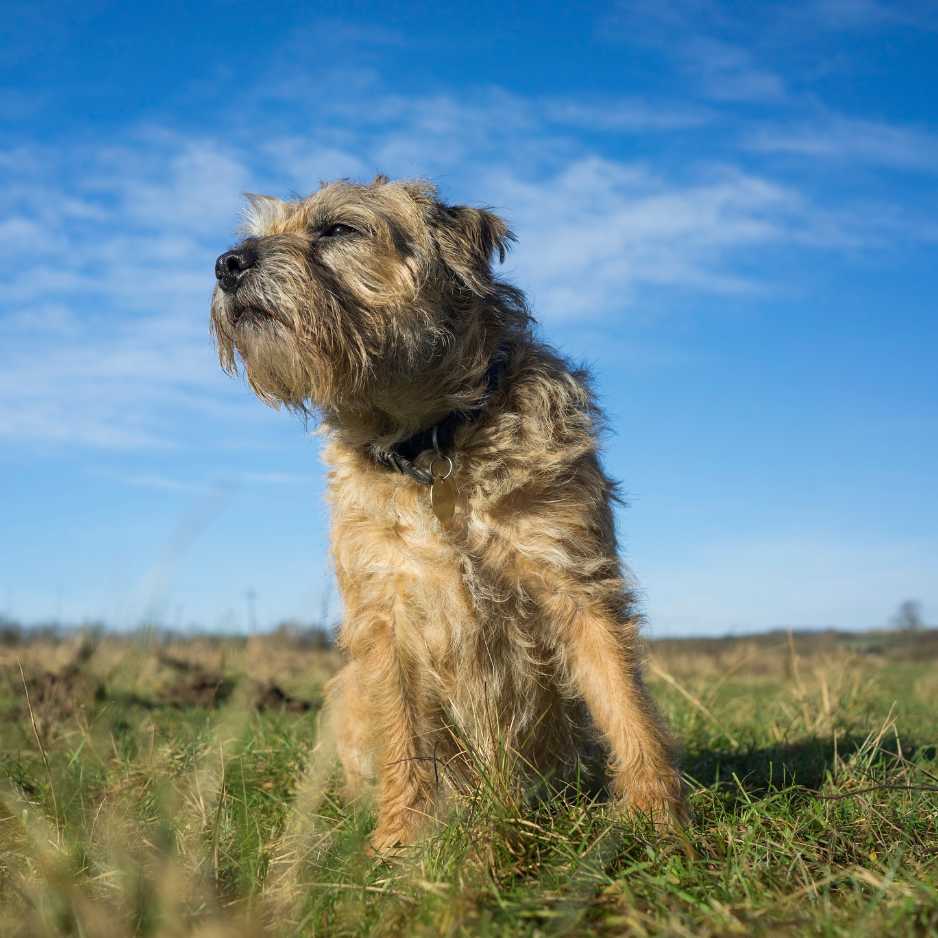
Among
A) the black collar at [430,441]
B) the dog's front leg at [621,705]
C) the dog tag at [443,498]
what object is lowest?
the dog's front leg at [621,705]

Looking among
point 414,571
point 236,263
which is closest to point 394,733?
point 414,571

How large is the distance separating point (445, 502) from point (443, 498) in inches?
0.7

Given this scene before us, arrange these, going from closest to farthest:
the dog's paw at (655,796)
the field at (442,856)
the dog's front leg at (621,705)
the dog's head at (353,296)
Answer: the field at (442,856)
the dog's paw at (655,796)
the dog's front leg at (621,705)
the dog's head at (353,296)

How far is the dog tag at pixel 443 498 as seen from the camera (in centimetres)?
381

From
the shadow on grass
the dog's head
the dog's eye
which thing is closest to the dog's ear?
the dog's head

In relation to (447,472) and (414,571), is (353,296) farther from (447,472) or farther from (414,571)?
(414,571)

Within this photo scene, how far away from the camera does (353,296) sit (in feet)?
13.2

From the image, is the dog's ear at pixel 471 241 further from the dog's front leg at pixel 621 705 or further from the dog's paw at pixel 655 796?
the dog's paw at pixel 655 796

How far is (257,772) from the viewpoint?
4.86 meters

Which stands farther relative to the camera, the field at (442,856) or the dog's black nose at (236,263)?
the dog's black nose at (236,263)

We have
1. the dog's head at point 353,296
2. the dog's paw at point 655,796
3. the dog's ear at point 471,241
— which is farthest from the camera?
the dog's ear at point 471,241

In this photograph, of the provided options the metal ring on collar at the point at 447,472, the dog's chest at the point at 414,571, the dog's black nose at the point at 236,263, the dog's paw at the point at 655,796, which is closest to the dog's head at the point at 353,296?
the dog's black nose at the point at 236,263

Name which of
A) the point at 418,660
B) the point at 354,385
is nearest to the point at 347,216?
the point at 354,385

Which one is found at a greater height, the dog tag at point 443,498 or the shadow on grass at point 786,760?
the dog tag at point 443,498
